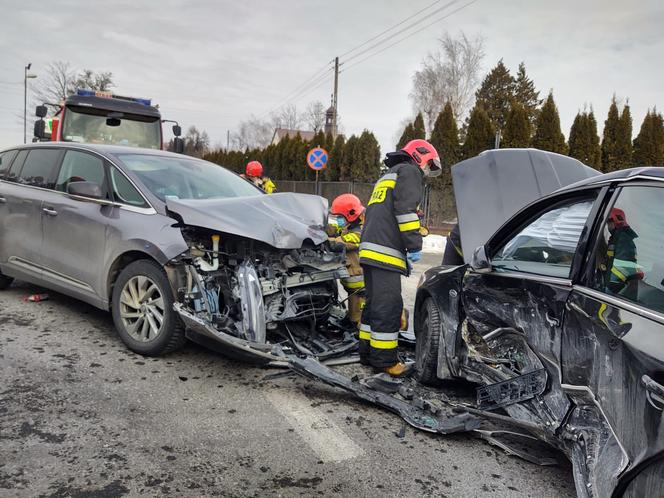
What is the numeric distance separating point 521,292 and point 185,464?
1.89 meters

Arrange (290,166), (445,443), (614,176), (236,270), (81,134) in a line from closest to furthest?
(614,176)
(445,443)
(236,270)
(81,134)
(290,166)

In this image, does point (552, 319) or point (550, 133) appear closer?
point (552, 319)

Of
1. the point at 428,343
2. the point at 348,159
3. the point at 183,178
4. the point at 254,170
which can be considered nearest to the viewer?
the point at 428,343

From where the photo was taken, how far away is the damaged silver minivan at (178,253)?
12.3 feet

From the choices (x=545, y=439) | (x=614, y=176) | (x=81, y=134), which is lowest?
(x=545, y=439)

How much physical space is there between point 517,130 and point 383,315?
1535 centimetres

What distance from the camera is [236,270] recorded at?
389 cm

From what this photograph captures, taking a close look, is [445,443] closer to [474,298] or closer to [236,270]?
[474,298]

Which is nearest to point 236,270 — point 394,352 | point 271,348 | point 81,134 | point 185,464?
point 271,348

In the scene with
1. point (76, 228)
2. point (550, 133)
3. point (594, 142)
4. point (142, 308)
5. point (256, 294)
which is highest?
point (550, 133)

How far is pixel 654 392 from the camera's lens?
1.70 meters

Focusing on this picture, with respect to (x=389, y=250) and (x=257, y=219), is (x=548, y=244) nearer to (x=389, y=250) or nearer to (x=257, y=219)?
(x=389, y=250)

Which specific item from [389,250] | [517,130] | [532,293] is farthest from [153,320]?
[517,130]

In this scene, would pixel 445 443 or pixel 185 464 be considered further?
pixel 445 443
